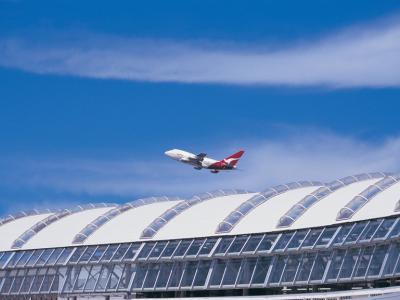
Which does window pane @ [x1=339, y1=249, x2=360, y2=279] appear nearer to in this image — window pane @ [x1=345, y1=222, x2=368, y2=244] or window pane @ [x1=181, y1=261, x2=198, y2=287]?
window pane @ [x1=345, y1=222, x2=368, y2=244]

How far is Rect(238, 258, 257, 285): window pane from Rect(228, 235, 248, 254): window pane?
143cm

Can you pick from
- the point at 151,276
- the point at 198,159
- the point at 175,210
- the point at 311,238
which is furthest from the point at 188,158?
the point at 311,238

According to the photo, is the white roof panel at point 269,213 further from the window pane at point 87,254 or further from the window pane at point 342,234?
the window pane at point 87,254

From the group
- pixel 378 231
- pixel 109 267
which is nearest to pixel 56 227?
pixel 109 267

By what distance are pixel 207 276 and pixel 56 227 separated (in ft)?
91.6

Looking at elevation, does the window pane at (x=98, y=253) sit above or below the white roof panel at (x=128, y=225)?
below

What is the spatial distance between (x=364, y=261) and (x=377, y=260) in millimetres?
1338

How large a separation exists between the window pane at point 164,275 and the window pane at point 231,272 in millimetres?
6378

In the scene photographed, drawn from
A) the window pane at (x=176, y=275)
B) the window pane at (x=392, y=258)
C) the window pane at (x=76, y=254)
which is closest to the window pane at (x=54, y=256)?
the window pane at (x=76, y=254)

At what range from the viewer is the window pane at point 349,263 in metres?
71.7

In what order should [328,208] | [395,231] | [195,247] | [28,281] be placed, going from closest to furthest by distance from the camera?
[395,231] < [328,208] < [195,247] < [28,281]

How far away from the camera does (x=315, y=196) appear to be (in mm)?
82562

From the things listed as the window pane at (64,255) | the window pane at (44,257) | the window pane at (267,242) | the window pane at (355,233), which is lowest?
the window pane at (44,257)

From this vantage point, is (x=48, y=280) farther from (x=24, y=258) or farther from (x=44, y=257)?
(x=24, y=258)
